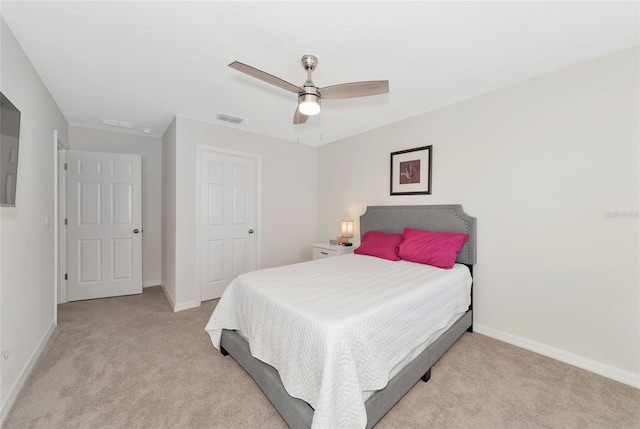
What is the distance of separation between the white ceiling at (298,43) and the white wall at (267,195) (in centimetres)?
69

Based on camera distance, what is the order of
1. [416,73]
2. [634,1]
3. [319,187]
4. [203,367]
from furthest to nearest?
[319,187] → [416,73] → [203,367] → [634,1]

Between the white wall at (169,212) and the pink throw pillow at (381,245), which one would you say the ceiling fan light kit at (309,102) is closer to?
the pink throw pillow at (381,245)

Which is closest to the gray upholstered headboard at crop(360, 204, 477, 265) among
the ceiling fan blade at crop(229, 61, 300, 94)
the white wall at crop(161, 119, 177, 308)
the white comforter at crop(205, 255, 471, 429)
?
the white comforter at crop(205, 255, 471, 429)

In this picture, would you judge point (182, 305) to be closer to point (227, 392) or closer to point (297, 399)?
point (227, 392)

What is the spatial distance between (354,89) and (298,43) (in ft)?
1.61

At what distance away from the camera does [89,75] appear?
2277mm

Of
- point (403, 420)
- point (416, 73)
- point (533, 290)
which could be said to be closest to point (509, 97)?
point (416, 73)

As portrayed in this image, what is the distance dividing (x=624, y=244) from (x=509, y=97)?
4.88 feet

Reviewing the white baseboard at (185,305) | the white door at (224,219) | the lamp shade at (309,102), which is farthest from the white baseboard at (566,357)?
the white baseboard at (185,305)

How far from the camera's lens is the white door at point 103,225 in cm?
353

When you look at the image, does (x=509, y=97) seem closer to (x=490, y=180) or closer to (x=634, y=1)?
(x=490, y=180)

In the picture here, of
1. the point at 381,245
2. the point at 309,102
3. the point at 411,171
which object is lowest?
the point at 381,245

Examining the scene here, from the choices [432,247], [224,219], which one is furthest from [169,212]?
[432,247]

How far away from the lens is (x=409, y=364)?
1.69m
